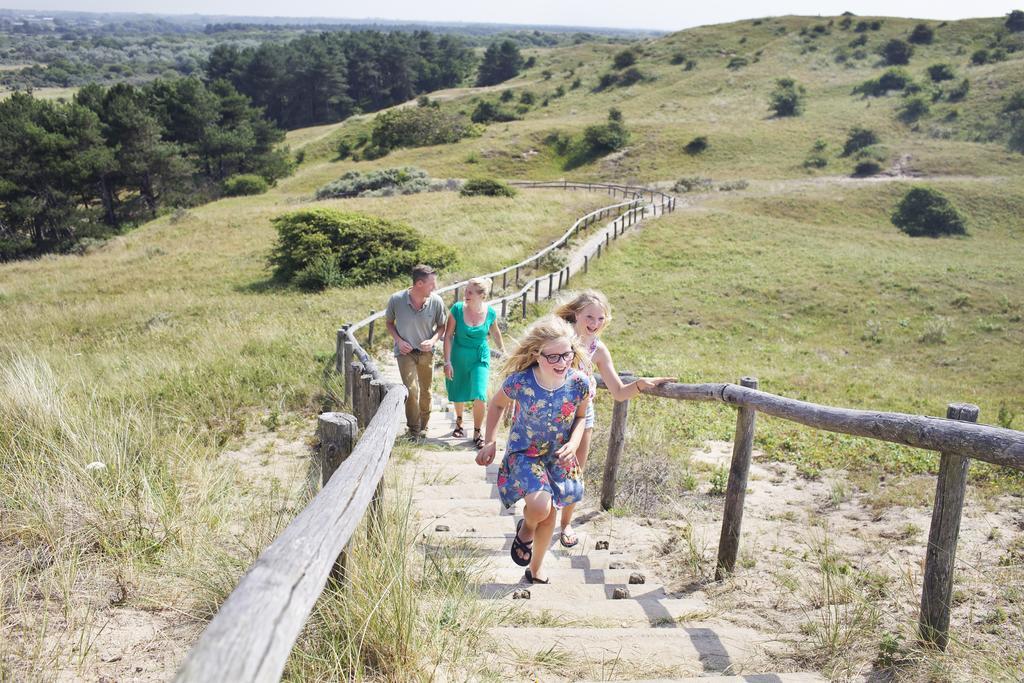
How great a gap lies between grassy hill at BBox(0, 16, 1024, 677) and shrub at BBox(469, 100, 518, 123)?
308 inches

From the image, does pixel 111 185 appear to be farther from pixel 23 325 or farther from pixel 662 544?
pixel 662 544

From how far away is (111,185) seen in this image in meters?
50.7

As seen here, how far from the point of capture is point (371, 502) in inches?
145

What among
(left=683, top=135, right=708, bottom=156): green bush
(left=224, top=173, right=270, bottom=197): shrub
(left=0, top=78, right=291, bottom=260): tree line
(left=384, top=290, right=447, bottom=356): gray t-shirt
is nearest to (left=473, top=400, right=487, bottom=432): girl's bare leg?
(left=384, top=290, right=447, bottom=356): gray t-shirt

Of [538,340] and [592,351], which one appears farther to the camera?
[592,351]

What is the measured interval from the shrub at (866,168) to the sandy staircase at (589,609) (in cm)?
4960

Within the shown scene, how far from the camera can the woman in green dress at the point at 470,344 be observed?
7.15 metres

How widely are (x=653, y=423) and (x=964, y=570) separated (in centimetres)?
486

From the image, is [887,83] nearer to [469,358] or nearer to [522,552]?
[469,358]

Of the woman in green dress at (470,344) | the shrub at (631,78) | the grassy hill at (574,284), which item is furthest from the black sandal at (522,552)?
the shrub at (631,78)

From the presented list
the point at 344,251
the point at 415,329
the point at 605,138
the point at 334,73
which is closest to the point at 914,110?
the point at 605,138

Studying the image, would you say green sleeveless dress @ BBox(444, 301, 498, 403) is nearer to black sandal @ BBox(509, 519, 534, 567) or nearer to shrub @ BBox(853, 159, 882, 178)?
black sandal @ BBox(509, 519, 534, 567)

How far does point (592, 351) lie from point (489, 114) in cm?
7038

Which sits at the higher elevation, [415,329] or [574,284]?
[415,329]
